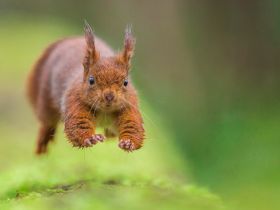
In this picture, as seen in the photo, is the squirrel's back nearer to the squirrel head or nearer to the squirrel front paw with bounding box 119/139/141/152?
the squirrel head

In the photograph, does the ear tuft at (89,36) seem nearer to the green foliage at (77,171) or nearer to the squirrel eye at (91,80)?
the squirrel eye at (91,80)

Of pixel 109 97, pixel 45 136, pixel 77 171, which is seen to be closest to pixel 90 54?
pixel 109 97

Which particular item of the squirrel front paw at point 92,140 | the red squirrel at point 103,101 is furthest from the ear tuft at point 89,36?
the squirrel front paw at point 92,140

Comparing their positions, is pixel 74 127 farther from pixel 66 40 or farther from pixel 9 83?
pixel 9 83

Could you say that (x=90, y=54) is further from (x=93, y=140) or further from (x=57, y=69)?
(x=57, y=69)

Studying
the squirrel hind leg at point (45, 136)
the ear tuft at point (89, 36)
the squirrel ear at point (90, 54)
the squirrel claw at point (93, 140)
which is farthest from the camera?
the squirrel hind leg at point (45, 136)

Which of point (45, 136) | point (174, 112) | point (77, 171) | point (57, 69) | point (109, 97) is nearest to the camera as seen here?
point (109, 97)
